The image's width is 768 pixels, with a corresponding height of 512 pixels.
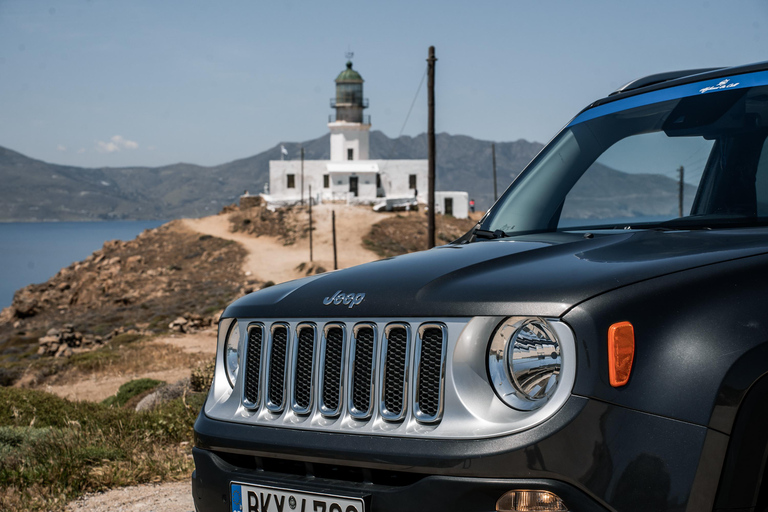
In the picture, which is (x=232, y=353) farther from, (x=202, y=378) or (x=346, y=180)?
(x=346, y=180)

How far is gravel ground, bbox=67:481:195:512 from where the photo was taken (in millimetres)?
4948

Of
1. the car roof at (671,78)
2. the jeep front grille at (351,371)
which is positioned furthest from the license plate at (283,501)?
the car roof at (671,78)

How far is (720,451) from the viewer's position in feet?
6.82

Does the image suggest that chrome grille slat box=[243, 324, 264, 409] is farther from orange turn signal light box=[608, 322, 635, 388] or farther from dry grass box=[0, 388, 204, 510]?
dry grass box=[0, 388, 204, 510]

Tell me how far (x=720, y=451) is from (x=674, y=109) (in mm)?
2009

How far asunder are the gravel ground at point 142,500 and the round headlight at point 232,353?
7.04 ft

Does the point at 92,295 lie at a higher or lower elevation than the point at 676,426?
lower

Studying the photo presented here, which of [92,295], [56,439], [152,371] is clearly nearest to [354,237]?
[92,295]

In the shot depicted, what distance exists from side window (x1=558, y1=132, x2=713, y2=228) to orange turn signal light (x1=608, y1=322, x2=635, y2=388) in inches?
53.3

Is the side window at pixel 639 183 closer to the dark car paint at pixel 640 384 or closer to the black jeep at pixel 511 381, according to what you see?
the black jeep at pixel 511 381

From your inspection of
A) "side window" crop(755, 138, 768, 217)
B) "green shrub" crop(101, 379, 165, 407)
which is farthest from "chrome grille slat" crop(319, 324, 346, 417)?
"green shrub" crop(101, 379, 165, 407)

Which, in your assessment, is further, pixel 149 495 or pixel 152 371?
pixel 152 371

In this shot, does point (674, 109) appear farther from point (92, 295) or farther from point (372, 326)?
point (92, 295)

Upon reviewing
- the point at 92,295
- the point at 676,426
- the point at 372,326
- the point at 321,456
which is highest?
the point at 372,326
